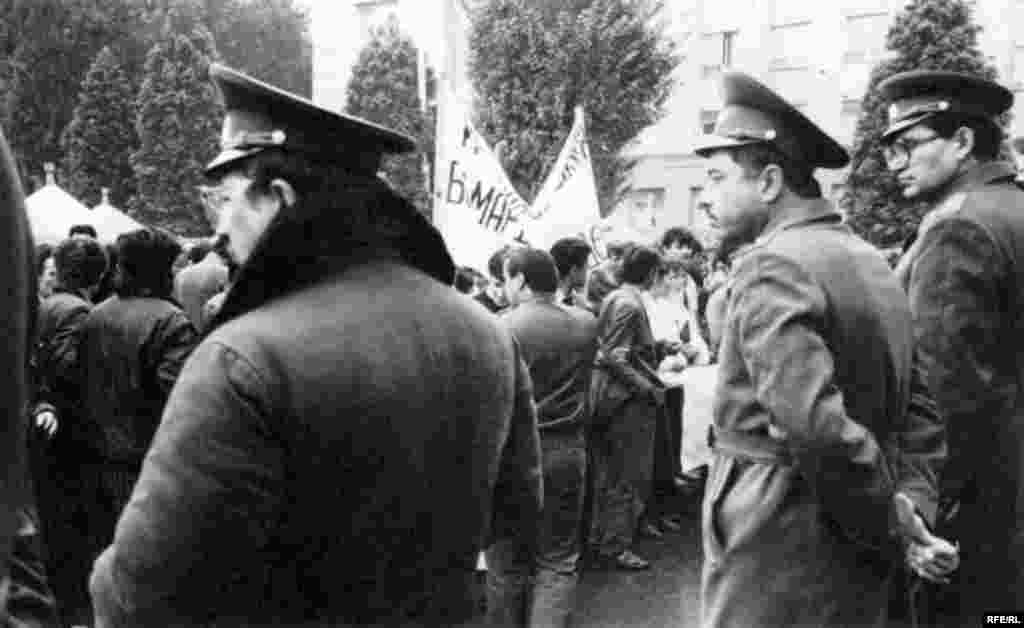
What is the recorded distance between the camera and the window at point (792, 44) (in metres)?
33.3

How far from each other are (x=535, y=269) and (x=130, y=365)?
6.95 ft

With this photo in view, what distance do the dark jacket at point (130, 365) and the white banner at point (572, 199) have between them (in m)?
5.02

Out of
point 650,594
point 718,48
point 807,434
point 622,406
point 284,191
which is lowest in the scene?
point 650,594

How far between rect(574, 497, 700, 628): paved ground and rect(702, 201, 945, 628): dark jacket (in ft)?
11.5

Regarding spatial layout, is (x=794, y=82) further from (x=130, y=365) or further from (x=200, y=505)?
(x=200, y=505)

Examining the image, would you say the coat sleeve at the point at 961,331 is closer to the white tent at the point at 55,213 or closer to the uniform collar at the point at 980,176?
the uniform collar at the point at 980,176

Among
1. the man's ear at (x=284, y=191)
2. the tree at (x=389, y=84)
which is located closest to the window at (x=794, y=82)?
the tree at (x=389, y=84)

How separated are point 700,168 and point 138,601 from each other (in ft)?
115

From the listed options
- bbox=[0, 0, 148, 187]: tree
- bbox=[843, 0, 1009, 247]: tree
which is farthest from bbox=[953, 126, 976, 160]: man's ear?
bbox=[0, 0, 148, 187]: tree

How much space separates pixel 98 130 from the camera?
3931cm

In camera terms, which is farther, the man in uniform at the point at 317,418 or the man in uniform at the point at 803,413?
the man in uniform at the point at 803,413

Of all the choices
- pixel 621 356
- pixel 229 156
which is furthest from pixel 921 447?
pixel 621 356

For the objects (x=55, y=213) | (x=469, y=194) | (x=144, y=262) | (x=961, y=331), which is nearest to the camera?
(x=961, y=331)

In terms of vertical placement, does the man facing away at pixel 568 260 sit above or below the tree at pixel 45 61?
below
